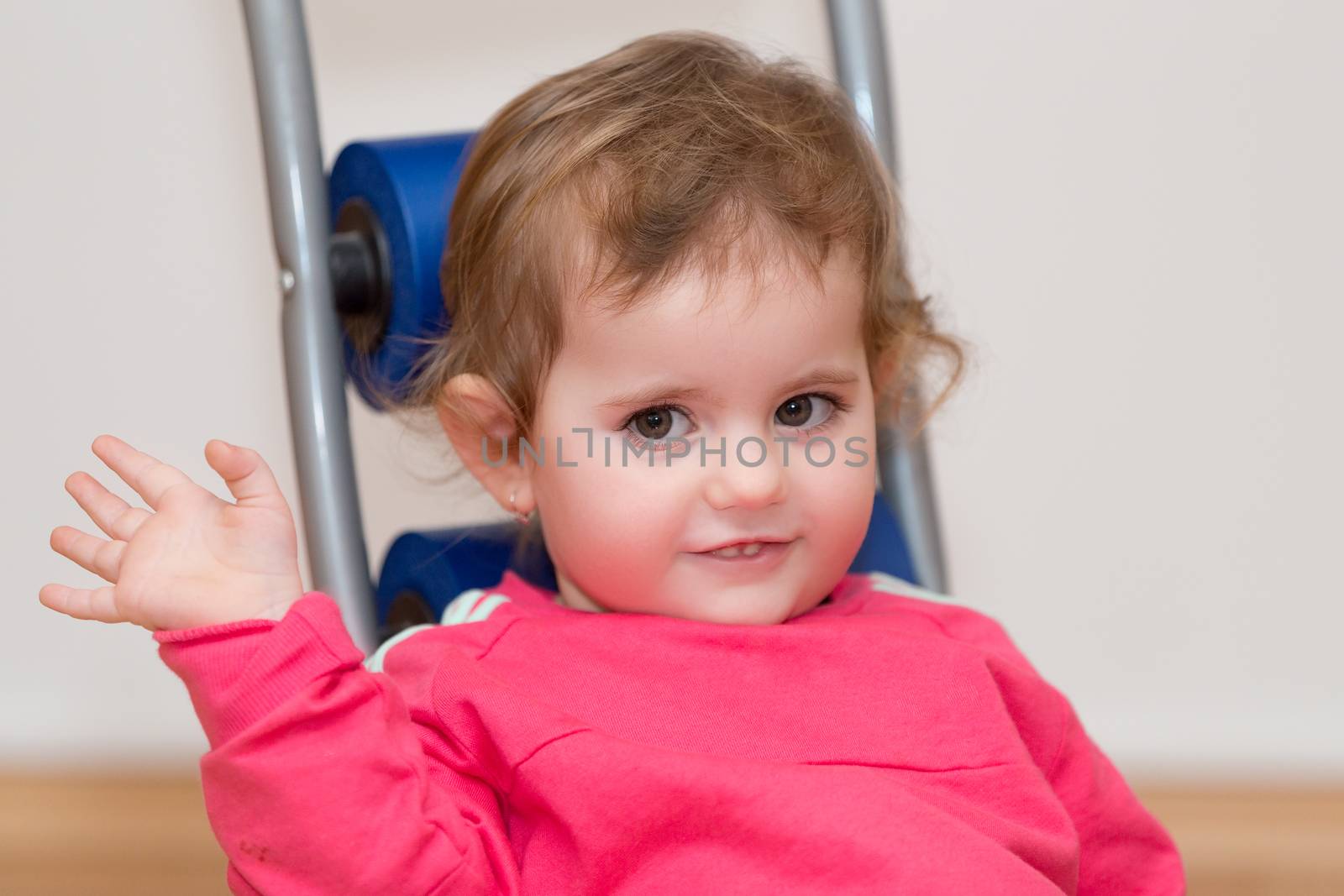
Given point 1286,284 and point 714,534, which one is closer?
point 714,534

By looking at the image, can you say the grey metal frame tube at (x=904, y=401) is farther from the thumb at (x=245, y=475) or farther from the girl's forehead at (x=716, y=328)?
the thumb at (x=245, y=475)

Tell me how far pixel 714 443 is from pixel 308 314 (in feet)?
1.13

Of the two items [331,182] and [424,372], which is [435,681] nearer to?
[424,372]

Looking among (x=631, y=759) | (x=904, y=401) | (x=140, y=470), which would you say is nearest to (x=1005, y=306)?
(x=904, y=401)

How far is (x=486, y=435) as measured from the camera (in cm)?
97

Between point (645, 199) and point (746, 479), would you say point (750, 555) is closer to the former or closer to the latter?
point (746, 479)

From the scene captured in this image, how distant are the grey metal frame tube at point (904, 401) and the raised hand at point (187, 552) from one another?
56 centimetres

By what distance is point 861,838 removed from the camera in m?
0.78

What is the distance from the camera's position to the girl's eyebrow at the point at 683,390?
844 millimetres

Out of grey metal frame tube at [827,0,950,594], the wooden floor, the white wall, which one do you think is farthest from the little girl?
the wooden floor

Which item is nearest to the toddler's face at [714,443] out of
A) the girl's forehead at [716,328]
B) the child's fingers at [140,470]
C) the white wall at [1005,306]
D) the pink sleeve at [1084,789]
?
the girl's forehead at [716,328]

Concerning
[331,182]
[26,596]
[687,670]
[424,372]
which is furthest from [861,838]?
[26,596]

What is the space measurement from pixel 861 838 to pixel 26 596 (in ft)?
4.00

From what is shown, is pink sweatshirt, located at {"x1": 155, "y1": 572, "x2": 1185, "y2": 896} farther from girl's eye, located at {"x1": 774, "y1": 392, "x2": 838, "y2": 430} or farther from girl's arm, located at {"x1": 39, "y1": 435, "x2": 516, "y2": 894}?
girl's eye, located at {"x1": 774, "y1": 392, "x2": 838, "y2": 430}
